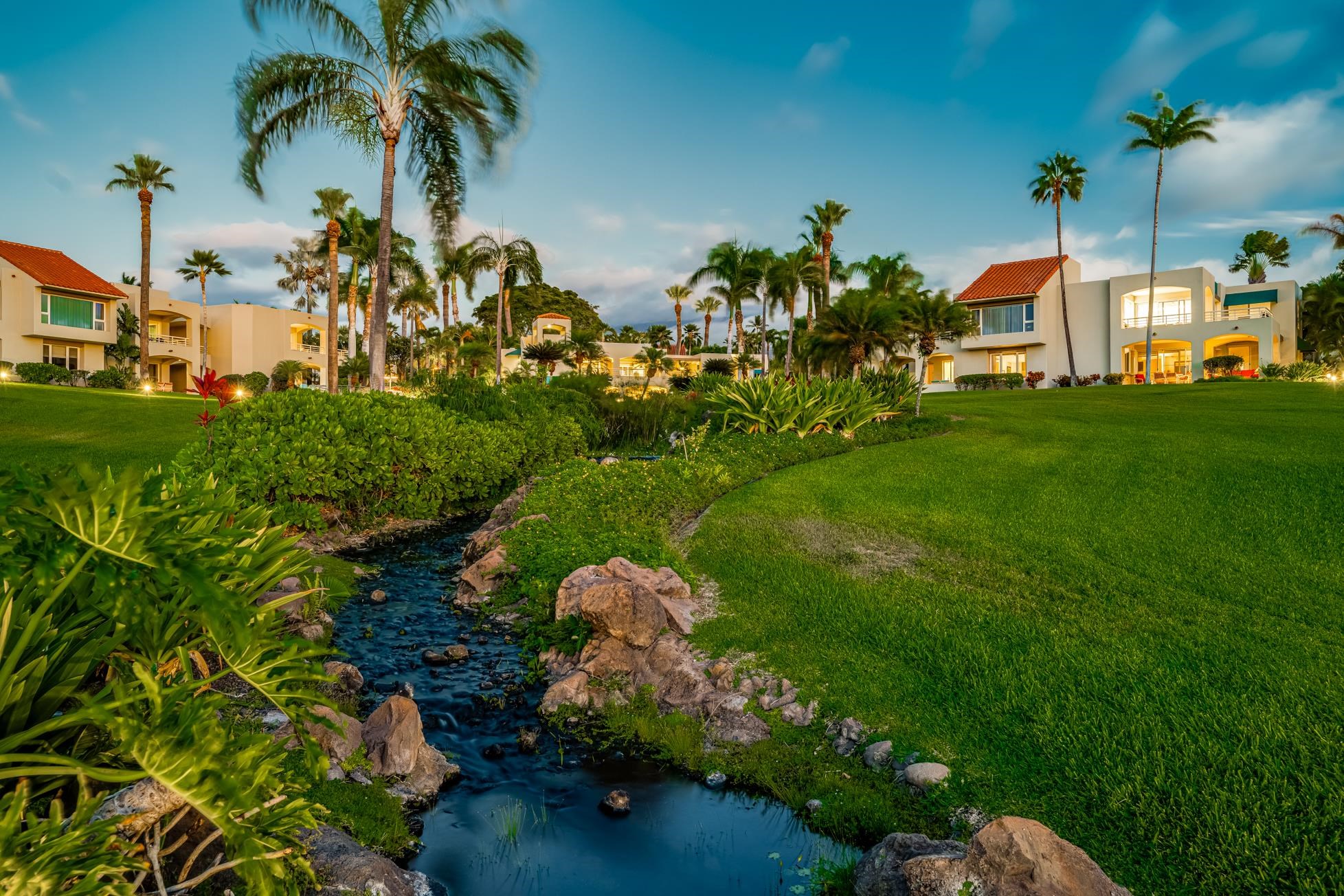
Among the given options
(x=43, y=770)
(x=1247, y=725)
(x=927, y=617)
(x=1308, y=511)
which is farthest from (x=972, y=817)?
(x=1308, y=511)

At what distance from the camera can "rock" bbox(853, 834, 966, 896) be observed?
3.26 m

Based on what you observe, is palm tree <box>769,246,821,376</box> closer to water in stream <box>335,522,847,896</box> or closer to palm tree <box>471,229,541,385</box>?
palm tree <box>471,229,541,385</box>

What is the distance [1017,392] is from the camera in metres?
35.0

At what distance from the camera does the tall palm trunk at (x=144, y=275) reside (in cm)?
3803

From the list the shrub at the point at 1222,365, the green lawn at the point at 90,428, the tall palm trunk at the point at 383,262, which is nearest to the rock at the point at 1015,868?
the green lawn at the point at 90,428

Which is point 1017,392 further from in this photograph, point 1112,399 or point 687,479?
point 687,479

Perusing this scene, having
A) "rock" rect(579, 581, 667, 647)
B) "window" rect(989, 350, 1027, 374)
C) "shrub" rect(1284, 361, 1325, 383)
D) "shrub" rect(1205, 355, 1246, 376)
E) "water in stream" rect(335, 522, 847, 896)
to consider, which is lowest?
"water in stream" rect(335, 522, 847, 896)

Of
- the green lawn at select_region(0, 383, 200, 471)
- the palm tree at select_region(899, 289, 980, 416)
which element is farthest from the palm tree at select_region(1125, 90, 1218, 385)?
the green lawn at select_region(0, 383, 200, 471)

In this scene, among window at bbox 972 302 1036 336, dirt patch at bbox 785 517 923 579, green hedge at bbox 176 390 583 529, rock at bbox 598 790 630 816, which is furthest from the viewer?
window at bbox 972 302 1036 336

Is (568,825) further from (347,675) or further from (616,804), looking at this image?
(347,675)

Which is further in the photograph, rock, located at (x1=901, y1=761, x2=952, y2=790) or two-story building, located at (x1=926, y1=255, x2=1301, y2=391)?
two-story building, located at (x1=926, y1=255, x2=1301, y2=391)

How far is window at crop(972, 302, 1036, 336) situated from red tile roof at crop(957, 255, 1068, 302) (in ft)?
2.85

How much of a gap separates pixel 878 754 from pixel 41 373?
48.6 metres

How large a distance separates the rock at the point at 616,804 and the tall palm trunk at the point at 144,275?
41916 millimetres
